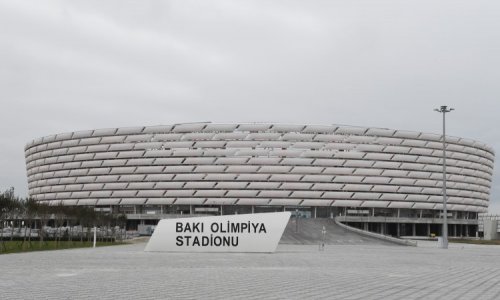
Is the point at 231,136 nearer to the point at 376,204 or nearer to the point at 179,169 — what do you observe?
the point at 179,169

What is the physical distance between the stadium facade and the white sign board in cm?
7549

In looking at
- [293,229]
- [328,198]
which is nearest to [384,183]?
[328,198]

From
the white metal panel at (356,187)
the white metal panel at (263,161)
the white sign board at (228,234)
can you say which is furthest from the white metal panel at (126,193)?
the white sign board at (228,234)

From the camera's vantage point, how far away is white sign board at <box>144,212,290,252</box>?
34500 mm

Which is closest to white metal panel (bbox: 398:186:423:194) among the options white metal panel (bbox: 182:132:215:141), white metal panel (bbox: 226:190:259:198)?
white metal panel (bbox: 226:190:259:198)

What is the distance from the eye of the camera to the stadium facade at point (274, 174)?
111 m

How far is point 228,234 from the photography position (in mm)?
34750

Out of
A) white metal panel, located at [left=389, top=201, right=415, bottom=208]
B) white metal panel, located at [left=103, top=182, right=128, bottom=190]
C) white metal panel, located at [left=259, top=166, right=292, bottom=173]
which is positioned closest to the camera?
white metal panel, located at [left=259, top=166, right=292, bottom=173]

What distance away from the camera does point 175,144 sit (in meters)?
113

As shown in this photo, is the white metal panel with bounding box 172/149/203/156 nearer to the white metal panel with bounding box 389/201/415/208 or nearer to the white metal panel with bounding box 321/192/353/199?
the white metal panel with bounding box 321/192/353/199

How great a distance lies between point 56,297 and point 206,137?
10047 centimetres

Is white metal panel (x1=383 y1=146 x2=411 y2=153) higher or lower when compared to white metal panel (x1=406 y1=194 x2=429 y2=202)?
higher

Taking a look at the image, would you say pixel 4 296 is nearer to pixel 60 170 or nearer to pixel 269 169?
pixel 269 169

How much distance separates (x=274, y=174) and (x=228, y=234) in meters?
76.2
